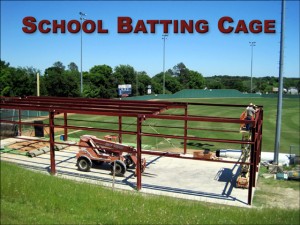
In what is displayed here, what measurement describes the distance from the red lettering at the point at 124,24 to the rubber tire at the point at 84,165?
314 inches

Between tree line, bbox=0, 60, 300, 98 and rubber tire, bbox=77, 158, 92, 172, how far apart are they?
5230cm

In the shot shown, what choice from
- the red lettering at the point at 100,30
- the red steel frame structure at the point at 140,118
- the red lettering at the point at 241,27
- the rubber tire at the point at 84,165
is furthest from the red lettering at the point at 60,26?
the red lettering at the point at 241,27

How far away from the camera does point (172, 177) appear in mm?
17641

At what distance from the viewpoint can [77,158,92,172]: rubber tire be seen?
1812 cm

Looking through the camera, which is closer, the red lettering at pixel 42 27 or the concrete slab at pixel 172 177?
the concrete slab at pixel 172 177

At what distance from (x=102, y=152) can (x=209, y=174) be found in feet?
19.6

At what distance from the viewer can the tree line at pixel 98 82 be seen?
225 ft

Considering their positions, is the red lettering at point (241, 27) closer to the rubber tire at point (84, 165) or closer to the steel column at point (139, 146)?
the steel column at point (139, 146)

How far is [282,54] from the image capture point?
20656mm

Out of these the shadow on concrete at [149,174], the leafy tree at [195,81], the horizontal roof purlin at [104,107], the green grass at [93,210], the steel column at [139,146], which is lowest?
the shadow on concrete at [149,174]

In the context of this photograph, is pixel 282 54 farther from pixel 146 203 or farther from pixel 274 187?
pixel 146 203

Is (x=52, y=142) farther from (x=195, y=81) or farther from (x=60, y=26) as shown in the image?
(x=195, y=81)

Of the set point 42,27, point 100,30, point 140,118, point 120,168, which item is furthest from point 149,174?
point 42,27

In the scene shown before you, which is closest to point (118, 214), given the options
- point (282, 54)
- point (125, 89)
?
point (282, 54)
